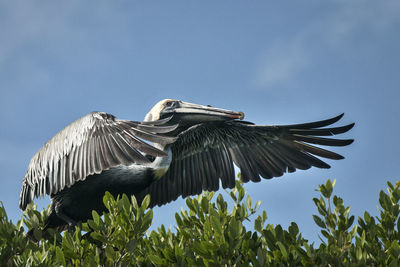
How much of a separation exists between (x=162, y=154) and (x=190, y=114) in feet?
6.86

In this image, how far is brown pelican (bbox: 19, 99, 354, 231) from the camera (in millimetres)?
6637

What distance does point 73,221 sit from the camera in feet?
23.7

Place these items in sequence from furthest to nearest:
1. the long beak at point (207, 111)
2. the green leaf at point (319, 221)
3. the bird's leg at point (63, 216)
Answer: the long beak at point (207, 111)
the bird's leg at point (63, 216)
the green leaf at point (319, 221)

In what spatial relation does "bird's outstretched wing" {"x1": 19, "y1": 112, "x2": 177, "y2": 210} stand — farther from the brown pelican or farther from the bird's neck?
the bird's neck

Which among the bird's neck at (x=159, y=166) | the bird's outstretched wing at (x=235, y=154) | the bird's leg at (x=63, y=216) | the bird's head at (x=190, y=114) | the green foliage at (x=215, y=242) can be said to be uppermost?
the bird's head at (x=190, y=114)

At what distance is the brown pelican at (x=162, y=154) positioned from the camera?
664 centimetres

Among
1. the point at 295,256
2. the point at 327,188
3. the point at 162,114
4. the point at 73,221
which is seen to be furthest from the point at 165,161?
the point at 295,256

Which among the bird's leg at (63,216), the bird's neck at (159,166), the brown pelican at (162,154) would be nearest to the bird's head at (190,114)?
the brown pelican at (162,154)

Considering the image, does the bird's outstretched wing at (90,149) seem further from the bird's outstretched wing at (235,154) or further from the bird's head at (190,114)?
the bird's outstretched wing at (235,154)

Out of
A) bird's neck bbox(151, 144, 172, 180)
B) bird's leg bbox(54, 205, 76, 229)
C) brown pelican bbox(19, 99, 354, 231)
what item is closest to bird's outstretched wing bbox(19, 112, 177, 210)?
brown pelican bbox(19, 99, 354, 231)

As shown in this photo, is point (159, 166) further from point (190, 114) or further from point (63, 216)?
point (63, 216)

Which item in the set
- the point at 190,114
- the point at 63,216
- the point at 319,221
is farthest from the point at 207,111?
the point at 319,221

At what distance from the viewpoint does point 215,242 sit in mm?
4961

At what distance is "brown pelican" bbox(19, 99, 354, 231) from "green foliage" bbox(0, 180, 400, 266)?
1.08 meters
